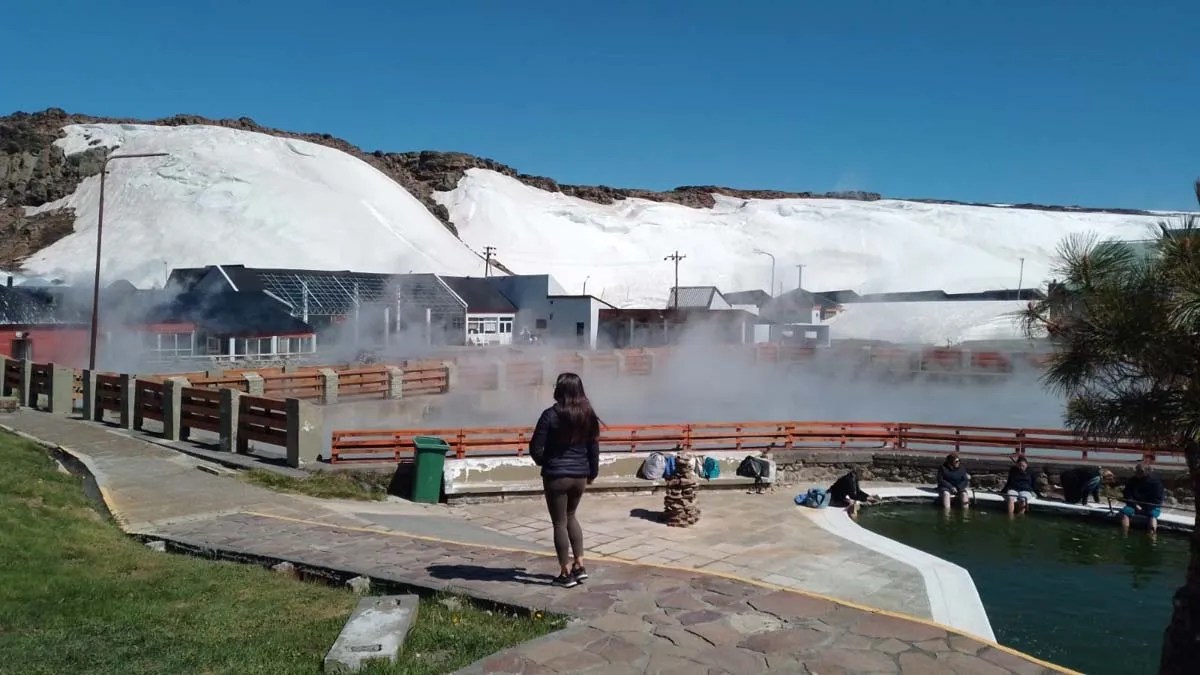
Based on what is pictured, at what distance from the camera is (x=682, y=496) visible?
10945mm

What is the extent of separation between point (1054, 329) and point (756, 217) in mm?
149638

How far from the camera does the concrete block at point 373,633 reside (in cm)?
462

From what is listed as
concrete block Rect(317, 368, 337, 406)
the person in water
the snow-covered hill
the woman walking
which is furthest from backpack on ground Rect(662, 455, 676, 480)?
the snow-covered hill

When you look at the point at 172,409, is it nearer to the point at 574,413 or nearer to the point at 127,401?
the point at 127,401

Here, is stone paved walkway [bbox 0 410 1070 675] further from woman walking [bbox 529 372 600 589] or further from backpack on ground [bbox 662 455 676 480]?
backpack on ground [bbox 662 455 676 480]

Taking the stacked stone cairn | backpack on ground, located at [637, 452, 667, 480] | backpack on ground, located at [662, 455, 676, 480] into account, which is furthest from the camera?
backpack on ground, located at [637, 452, 667, 480]

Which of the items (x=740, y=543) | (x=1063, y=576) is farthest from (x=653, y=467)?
(x=1063, y=576)

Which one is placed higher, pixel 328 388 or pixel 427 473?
pixel 328 388

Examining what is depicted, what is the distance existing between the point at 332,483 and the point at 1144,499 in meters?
12.2

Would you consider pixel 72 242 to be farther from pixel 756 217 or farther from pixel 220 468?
pixel 756 217

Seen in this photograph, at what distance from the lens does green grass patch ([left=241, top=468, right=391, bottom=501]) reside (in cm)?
1157

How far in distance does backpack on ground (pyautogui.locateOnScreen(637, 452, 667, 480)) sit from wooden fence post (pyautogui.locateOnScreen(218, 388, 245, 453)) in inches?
262

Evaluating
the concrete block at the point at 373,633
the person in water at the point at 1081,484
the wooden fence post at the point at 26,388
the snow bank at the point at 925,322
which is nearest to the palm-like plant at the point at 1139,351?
the concrete block at the point at 373,633

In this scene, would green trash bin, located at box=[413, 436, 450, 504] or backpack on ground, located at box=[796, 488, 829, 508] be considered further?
backpack on ground, located at box=[796, 488, 829, 508]
